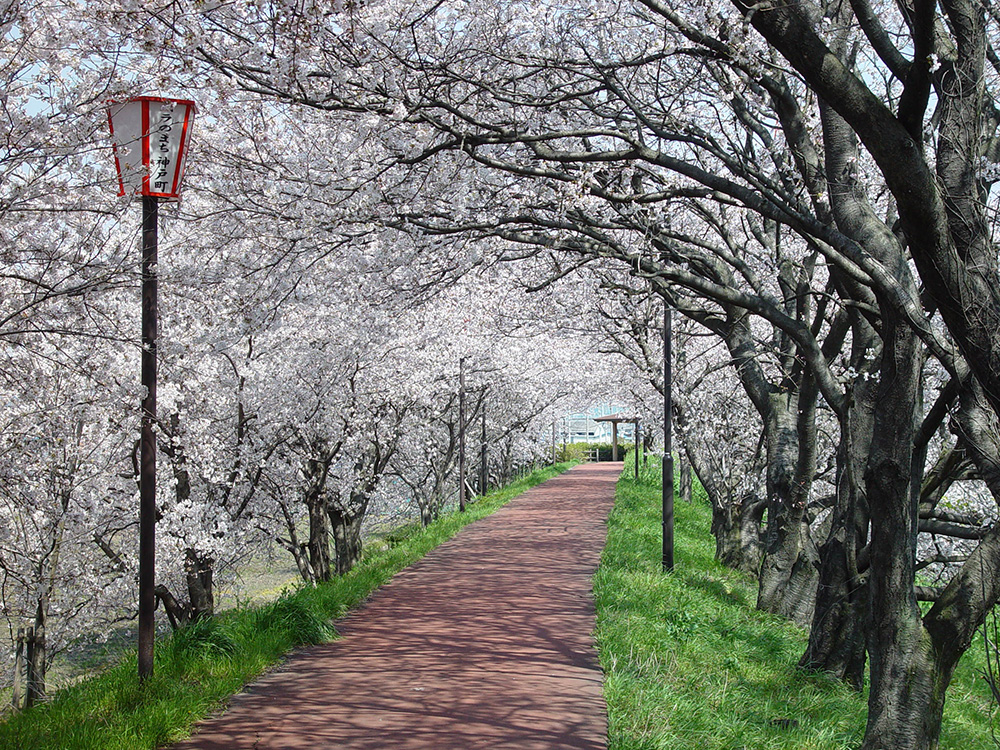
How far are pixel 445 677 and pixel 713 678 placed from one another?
2.18 meters

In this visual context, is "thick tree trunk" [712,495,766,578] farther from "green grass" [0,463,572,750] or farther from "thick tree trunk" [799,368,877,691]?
"green grass" [0,463,572,750]

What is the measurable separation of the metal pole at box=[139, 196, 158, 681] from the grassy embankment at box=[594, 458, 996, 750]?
297cm

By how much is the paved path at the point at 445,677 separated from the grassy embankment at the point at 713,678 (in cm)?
25

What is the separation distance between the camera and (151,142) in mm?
5160

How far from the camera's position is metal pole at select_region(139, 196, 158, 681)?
17.5 feet

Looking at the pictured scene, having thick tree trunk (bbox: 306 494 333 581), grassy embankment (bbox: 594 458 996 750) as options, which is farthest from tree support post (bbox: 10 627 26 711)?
grassy embankment (bbox: 594 458 996 750)

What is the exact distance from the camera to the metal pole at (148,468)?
17.5ft

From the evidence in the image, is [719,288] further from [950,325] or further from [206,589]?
[206,589]

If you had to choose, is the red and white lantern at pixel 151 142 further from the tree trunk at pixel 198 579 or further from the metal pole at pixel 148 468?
the tree trunk at pixel 198 579

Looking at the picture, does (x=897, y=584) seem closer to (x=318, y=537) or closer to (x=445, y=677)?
(x=445, y=677)

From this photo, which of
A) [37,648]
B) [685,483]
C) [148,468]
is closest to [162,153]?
[148,468]

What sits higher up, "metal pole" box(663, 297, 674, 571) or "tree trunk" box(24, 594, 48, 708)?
"metal pole" box(663, 297, 674, 571)

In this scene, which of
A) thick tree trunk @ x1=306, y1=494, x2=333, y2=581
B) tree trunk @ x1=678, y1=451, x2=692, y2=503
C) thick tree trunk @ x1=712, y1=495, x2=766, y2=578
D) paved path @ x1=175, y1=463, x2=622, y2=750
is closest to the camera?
paved path @ x1=175, y1=463, x2=622, y2=750

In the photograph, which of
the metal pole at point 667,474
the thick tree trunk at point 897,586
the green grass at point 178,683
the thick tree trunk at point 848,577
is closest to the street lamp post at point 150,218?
the green grass at point 178,683
